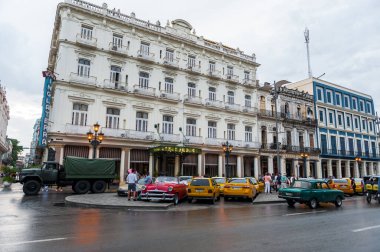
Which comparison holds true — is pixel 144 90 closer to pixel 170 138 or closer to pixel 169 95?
pixel 169 95

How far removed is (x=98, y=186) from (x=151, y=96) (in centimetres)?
1155

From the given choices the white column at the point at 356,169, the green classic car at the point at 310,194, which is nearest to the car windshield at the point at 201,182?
the green classic car at the point at 310,194

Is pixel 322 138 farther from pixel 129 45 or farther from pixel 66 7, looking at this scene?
pixel 66 7

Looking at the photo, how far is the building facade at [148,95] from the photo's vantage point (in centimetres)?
2531

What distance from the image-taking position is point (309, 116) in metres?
41.9

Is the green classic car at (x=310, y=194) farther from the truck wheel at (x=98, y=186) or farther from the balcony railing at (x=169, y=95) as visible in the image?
the balcony railing at (x=169, y=95)

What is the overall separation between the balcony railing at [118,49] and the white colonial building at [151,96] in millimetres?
105

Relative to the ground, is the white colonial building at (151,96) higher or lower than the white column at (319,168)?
higher

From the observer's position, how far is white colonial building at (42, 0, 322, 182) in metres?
25.3

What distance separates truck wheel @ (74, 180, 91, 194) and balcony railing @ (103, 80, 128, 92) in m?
10.3

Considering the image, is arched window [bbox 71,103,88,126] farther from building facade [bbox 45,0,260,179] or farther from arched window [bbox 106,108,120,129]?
arched window [bbox 106,108,120,129]

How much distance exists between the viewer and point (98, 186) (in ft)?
66.7

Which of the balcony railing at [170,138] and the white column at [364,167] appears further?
the white column at [364,167]

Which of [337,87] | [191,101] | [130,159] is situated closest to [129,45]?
[191,101]
